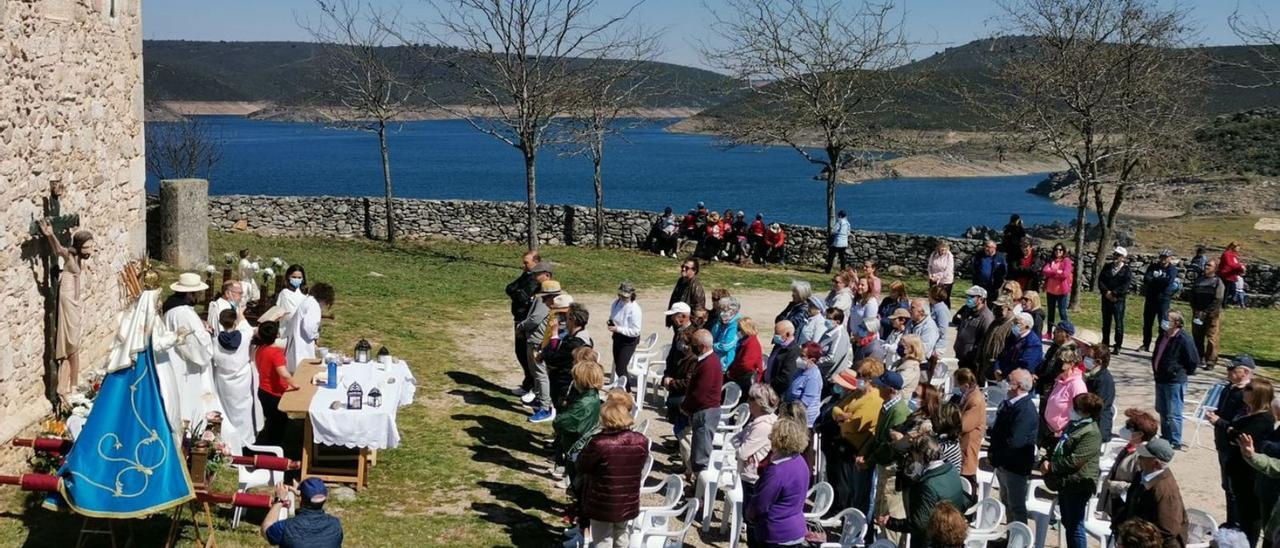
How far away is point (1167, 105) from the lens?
2642cm

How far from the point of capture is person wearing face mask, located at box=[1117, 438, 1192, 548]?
720 cm

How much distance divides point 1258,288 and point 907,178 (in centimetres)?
8842

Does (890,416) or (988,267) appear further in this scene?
(988,267)

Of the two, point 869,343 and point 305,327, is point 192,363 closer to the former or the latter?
point 305,327

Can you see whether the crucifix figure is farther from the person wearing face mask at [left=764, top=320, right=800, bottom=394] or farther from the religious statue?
the person wearing face mask at [left=764, top=320, right=800, bottom=394]

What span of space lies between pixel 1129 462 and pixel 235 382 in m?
6.97

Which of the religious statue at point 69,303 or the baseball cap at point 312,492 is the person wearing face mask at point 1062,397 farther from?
the religious statue at point 69,303

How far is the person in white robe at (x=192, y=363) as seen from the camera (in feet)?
31.0

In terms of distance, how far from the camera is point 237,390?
32.0ft

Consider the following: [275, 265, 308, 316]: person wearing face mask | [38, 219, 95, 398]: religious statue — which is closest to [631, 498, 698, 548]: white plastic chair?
[275, 265, 308, 316]: person wearing face mask

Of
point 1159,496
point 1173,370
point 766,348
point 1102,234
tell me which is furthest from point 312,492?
point 1102,234

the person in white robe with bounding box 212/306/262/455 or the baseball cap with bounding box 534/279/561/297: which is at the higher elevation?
the baseball cap with bounding box 534/279/561/297

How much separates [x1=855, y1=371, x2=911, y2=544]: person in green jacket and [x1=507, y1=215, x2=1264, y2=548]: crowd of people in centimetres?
1

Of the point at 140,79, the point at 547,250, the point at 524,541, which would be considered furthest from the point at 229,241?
the point at 524,541
